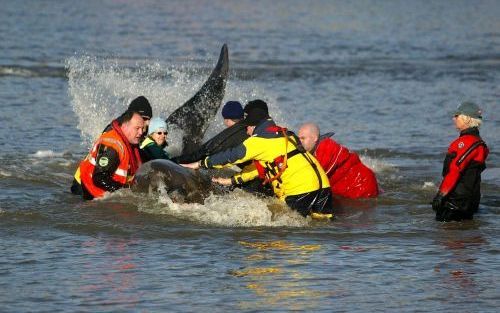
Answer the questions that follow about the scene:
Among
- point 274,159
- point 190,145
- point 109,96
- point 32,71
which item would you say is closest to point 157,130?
point 274,159

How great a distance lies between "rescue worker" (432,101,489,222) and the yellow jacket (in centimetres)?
131

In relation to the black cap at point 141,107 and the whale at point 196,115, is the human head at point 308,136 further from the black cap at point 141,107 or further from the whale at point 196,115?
the whale at point 196,115

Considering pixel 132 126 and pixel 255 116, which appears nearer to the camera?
pixel 132 126

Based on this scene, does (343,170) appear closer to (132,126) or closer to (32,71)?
(132,126)

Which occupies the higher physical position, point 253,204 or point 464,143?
point 464,143

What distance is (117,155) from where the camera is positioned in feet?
40.3

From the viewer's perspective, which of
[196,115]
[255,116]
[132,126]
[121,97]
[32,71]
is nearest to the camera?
[132,126]

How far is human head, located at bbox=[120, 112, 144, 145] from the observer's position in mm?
12242

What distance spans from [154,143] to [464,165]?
12.0 feet

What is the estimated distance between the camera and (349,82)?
29.1 metres

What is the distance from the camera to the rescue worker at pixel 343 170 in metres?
13.9

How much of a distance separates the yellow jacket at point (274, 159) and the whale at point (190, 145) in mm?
357

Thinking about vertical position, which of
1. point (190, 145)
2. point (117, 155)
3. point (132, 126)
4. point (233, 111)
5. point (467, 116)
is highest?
point (467, 116)

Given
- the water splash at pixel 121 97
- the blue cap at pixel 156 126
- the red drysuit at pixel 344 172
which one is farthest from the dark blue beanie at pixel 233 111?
the water splash at pixel 121 97
